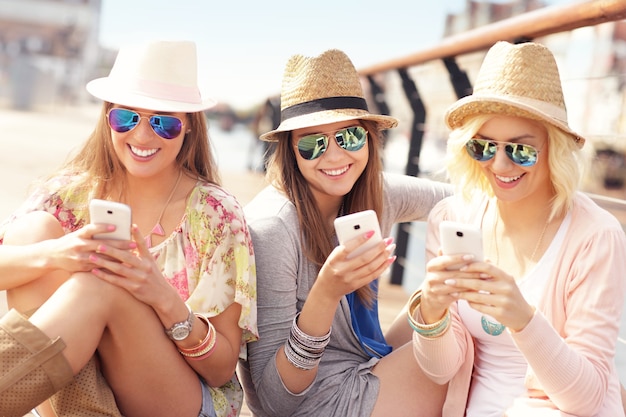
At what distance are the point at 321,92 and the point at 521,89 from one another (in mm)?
690

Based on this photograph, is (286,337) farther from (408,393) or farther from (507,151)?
(507,151)

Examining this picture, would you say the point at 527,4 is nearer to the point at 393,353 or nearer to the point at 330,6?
the point at 393,353

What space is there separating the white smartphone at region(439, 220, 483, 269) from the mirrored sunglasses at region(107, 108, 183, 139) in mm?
949

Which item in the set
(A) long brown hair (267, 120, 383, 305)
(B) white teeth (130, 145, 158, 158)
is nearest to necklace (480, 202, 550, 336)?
(A) long brown hair (267, 120, 383, 305)

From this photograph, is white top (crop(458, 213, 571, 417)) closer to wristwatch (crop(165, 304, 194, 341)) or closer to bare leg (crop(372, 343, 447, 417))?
bare leg (crop(372, 343, 447, 417))

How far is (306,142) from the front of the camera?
2543mm

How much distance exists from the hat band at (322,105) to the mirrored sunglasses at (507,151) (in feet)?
1.70

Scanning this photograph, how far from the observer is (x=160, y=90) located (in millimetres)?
2469

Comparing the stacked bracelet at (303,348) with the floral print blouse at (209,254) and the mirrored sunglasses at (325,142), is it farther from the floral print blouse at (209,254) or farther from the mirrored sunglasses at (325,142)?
the mirrored sunglasses at (325,142)

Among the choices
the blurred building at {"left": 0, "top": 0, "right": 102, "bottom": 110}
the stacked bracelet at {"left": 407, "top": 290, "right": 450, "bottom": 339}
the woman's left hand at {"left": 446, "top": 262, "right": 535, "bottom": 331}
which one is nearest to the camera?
the woman's left hand at {"left": 446, "top": 262, "right": 535, "bottom": 331}

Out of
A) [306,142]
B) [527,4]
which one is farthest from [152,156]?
[527,4]

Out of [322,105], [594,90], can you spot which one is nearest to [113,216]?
[322,105]

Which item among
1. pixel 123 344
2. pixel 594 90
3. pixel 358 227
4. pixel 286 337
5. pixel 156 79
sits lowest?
pixel 594 90

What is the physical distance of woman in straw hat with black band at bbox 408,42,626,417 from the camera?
6.31 ft
